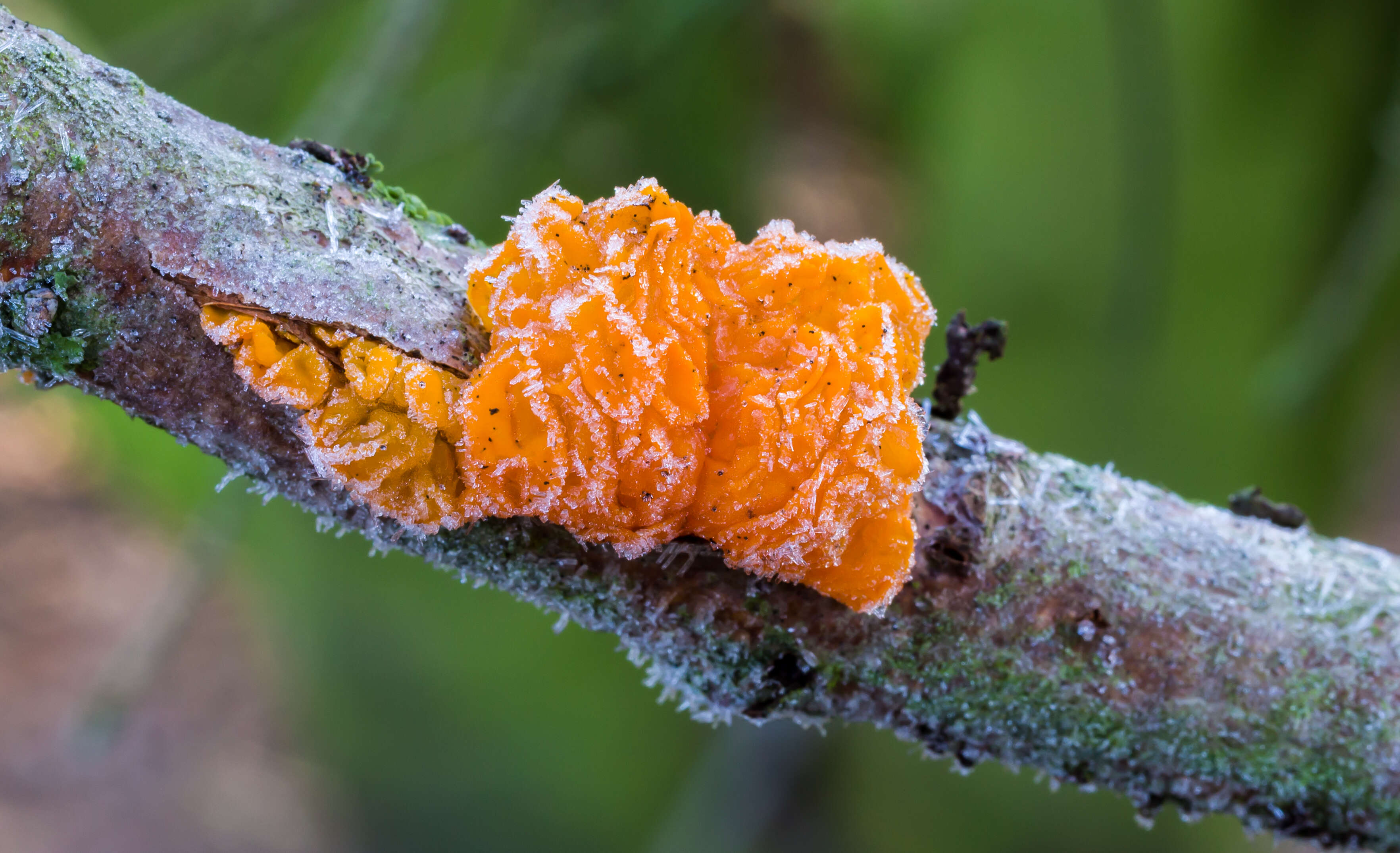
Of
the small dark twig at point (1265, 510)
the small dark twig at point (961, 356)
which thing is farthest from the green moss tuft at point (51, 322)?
the small dark twig at point (1265, 510)

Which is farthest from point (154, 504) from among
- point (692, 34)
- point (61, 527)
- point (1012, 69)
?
point (1012, 69)

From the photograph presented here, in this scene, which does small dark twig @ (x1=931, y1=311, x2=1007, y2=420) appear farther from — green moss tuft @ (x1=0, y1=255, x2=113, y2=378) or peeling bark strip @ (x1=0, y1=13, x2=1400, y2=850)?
green moss tuft @ (x1=0, y1=255, x2=113, y2=378)

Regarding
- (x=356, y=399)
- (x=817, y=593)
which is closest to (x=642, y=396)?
(x=356, y=399)

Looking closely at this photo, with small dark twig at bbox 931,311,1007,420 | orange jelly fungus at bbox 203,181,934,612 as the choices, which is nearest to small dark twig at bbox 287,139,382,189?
orange jelly fungus at bbox 203,181,934,612

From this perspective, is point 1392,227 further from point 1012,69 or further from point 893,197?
point 893,197

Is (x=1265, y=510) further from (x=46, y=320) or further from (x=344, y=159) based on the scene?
(x=46, y=320)

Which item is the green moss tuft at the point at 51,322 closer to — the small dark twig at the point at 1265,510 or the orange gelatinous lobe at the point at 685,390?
the orange gelatinous lobe at the point at 685,390
